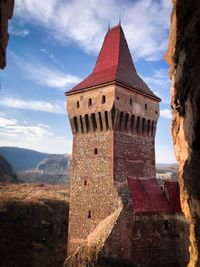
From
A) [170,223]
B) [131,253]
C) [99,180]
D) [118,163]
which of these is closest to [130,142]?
[118,163]

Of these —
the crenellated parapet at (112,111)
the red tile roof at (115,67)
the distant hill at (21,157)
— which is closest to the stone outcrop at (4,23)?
the crenellated parapet at (112,111)

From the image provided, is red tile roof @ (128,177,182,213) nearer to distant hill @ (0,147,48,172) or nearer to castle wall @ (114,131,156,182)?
castle wall @ (114,131,156,182)

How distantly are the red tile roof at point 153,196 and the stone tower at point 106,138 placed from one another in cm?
59

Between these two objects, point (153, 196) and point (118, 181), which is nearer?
point (118, 181)

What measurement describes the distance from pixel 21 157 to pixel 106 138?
161 meters

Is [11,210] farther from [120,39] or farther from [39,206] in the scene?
[120,39]

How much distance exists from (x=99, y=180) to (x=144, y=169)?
3192 millimetres

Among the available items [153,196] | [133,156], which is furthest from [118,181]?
[153,196]

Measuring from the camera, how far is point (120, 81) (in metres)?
17.2

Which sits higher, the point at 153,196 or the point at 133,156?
the point at 133,156

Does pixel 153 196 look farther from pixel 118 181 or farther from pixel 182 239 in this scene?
pixel 182 239

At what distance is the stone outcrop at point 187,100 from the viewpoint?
17.7 feet

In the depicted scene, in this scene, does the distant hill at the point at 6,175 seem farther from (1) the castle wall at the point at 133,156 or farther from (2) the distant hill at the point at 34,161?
(2) the distant hill at the point at 34,161

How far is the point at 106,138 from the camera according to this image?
1716 cm
